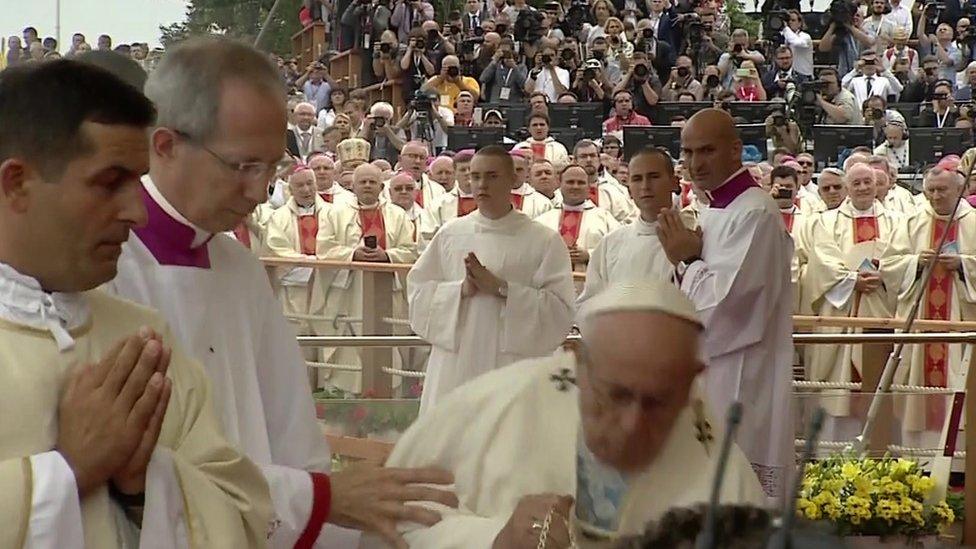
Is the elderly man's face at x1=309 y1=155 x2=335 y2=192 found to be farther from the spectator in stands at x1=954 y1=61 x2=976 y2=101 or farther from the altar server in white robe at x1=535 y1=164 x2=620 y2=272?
the spectator in stands at x1=954 y1=61 x2=976 y2=101

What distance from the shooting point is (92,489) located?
5.87ft

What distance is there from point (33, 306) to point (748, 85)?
16421 mm

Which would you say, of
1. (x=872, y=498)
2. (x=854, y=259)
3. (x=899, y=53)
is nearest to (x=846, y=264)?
→ (x=854, y=259)

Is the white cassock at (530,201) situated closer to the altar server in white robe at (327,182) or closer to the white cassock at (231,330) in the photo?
the altar server in white robe at (327,182)

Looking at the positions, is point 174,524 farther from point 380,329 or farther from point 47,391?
point 380,329

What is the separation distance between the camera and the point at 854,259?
10.2 m

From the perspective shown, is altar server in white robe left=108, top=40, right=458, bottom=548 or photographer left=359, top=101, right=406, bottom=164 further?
photographer left=359, top=101, right=406, bottom=164

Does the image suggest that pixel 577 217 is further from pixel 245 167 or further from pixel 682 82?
pixel 245 167

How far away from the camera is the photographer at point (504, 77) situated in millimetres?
18109

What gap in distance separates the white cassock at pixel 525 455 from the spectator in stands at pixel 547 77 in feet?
50.9

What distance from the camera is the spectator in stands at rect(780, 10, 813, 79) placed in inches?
762

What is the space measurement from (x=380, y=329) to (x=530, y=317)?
1.81m

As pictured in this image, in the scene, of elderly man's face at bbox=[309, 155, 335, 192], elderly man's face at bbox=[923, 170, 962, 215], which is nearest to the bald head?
elderly man's face at bbox=[923, 170, 962, 215]

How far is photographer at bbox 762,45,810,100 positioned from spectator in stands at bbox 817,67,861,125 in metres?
0.70
